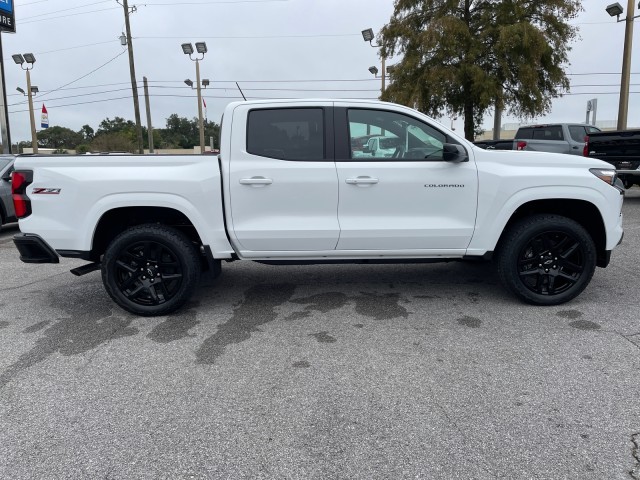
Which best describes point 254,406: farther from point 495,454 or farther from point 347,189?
point 347,189

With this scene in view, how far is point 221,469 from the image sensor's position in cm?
238

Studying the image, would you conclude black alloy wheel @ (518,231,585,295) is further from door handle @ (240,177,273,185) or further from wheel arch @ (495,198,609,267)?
door handle @ (240,177,273,185)

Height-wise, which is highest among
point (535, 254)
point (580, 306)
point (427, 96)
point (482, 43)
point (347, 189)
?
point (482, 43)

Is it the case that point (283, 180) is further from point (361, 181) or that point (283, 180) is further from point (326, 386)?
point (326, 386)

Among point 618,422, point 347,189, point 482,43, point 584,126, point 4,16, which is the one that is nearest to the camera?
point 618,422

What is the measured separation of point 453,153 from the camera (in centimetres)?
422

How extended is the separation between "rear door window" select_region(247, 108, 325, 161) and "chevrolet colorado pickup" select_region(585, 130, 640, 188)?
9.22 meters

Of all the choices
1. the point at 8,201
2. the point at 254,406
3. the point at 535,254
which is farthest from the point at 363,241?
the point at 8,201

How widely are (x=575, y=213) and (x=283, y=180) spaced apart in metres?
2.83

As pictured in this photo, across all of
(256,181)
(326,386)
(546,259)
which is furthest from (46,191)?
(546,259)

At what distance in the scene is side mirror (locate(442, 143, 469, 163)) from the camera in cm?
422

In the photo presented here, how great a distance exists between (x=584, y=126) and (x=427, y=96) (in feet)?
19.2

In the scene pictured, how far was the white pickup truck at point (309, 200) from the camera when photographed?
4.31m

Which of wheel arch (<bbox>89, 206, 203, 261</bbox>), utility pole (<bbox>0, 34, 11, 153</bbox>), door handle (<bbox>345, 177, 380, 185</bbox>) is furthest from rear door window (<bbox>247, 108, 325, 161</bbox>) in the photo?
utility pole (<bbox>0, 34, 11, 153</bbox>)
